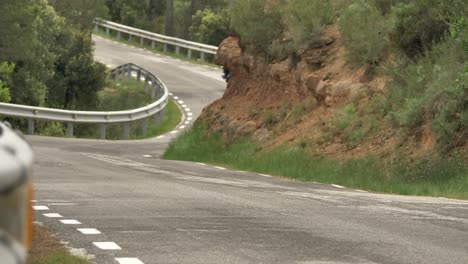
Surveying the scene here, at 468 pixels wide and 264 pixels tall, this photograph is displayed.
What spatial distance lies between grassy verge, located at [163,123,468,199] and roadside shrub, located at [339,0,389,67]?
2730 millimetres

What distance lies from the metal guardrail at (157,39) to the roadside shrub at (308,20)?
3425cm

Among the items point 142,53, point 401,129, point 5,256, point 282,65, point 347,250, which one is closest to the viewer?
point 5,256

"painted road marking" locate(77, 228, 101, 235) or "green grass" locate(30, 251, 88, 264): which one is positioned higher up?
"green grass" locate(30, 251, 88, 264)

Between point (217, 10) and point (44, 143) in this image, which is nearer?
point (44, 143)

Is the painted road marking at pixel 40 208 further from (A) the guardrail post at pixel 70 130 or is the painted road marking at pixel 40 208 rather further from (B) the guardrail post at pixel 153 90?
(B) the guardrail post at pixel 153 90

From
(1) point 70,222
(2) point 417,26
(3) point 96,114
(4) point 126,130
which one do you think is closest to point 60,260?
(1) point 70,222

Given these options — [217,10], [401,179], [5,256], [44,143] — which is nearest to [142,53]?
[217,10]

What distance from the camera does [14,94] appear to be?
48.5 metres

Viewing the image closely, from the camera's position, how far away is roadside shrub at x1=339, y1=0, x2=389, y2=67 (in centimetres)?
2736

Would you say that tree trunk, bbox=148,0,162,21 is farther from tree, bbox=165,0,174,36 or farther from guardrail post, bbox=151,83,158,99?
guardrail post, bbox=151,83,158,99

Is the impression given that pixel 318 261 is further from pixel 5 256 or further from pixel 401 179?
pixel 401 179

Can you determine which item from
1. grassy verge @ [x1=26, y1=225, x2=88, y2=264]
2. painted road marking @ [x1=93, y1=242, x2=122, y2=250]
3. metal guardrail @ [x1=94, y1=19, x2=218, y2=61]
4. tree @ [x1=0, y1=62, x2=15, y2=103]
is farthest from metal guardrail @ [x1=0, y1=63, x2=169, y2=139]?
painted road marking @ [x1=93, y1=242, x2=122, y2=250]

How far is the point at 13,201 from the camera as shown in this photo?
361 cm

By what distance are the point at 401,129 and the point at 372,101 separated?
9.20ft
